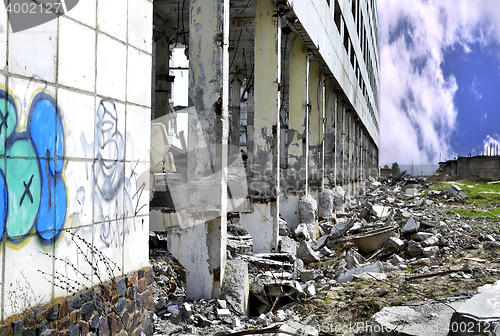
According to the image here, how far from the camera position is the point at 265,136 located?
24.3ft

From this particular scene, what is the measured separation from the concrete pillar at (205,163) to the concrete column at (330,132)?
9229 mm

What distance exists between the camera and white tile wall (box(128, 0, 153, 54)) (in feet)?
11.9

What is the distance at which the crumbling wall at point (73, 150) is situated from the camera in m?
2.40

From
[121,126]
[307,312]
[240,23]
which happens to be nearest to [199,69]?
[121,126]

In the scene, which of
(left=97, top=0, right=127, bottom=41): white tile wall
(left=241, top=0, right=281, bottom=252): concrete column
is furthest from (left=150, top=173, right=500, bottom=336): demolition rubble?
(left=97, top=0, right=127, bottom=41): white tile wall

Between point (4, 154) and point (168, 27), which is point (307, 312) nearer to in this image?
point (4, 154)

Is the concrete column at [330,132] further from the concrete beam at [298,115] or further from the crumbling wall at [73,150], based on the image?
the crumbling wall at [73,150]

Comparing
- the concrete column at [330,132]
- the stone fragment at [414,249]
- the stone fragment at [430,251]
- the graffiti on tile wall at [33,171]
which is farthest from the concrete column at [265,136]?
the concrete column at [330,132]

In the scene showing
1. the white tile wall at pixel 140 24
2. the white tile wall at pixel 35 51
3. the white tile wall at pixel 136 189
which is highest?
the white tile wall at pixel 140 24

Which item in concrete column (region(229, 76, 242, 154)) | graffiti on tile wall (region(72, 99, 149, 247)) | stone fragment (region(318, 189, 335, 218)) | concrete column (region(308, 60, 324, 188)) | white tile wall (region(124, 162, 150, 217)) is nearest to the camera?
graffiti on tile wall (region(72, 99, 149, 247))

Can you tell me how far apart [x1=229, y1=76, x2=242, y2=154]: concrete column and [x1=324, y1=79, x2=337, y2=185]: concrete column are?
4.34 metres

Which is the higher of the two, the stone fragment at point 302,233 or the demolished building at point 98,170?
the demolished building at point 98,170

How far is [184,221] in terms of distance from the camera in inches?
194

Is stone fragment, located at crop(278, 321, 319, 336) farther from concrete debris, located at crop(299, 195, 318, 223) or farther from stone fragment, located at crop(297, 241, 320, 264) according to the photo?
concrete debris, located at crop(299, 195, 318, 223)
